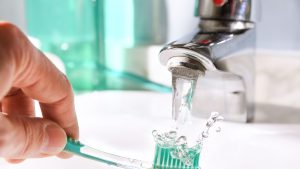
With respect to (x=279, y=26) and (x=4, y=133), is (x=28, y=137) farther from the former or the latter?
(x=279, y=26)

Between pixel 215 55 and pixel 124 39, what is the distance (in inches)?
8.5

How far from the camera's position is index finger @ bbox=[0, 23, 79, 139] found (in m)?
0.21

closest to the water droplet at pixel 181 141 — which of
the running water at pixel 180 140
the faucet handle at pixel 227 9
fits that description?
the running water at pixel 180 140

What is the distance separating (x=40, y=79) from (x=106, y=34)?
0.31 metres

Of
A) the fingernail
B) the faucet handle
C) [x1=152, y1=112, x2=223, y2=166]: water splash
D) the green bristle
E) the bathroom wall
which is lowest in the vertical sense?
the green bristle

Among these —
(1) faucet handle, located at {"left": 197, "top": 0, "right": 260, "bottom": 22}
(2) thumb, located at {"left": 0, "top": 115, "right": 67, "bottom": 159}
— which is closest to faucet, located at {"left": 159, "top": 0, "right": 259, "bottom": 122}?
(1) faucet handle, located at {"left": 197, "top": 0, "right": 260, "bottom": 22}

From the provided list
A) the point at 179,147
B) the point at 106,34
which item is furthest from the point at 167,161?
the point at 106,34

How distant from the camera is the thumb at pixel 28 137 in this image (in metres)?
0.22

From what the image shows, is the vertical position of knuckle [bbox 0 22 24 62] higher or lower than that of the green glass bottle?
higher

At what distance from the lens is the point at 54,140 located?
0.27 meters

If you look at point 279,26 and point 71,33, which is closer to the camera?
point 279,26

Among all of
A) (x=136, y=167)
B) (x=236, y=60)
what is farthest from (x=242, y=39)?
(x=136, y=167)

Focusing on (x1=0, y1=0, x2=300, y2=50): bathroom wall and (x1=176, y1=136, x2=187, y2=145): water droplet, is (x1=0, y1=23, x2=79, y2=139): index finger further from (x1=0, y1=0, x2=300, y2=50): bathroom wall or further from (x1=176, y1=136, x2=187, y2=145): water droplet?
(x1=0, y1=0, x2=300, y2=50): bathroom wall

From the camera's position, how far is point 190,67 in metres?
0.32
